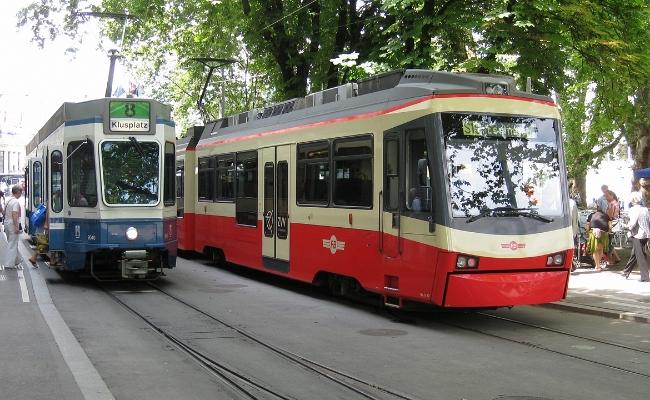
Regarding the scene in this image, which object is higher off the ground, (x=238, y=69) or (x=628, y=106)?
(x=238, y=69)

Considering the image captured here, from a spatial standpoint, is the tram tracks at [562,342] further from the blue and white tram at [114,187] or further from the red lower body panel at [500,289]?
the blue and white tram at [114,187]

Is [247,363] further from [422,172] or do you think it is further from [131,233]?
[131,233]

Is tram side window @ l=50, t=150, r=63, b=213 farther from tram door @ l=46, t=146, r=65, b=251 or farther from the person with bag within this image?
A: the person with bag

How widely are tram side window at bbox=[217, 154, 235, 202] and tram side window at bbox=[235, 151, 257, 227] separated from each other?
0.34m

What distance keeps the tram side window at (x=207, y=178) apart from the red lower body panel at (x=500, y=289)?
9110mm

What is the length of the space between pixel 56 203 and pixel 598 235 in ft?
37.1

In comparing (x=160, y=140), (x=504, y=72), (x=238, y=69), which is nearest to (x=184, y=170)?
(x=160, y=140)

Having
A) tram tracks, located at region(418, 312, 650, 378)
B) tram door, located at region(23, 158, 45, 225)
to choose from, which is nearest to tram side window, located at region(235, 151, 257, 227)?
tram door, located at region(23, 158, 45, 225)

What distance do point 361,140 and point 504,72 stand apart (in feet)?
14.5

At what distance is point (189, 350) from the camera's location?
28.8ft

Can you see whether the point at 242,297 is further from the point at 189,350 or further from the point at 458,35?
the point at 458,35

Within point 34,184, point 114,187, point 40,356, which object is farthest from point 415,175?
point 34,184

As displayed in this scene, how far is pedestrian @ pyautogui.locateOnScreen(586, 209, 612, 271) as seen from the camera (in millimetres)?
17125

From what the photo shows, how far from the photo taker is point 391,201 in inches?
431
